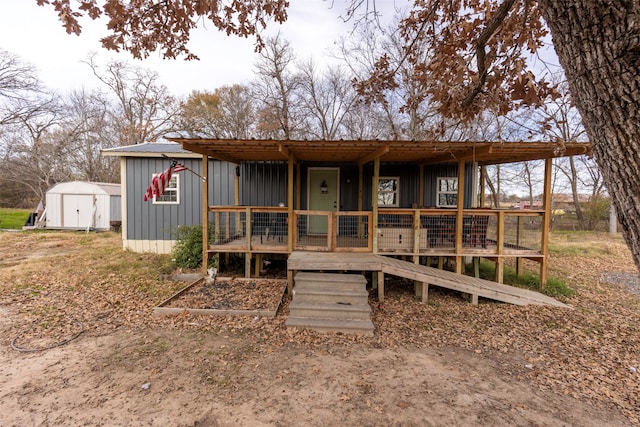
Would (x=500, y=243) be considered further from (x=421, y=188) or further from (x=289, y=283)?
(x=289, y=283)

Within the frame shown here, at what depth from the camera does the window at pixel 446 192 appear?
30.6 feet

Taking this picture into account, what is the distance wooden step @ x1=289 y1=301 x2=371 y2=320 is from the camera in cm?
483

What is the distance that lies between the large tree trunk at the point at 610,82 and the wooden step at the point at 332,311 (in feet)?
12.8

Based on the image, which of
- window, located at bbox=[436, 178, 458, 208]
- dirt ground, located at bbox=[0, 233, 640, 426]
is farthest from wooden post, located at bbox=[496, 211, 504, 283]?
window, located at bbox=[436, 178, 458, 208]

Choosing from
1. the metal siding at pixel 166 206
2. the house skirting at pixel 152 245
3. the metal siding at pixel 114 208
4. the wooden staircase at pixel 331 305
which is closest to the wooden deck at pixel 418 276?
the wooden staircase at pixel 331 305

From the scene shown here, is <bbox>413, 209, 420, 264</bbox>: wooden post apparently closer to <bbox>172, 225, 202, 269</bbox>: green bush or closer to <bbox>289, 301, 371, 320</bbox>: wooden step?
<bbox>289, 301, 371, 320</bbox>: wooden step

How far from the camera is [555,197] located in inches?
1020

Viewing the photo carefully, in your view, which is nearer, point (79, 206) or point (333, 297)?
point (333, 297)

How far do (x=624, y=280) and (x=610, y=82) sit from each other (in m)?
9.65

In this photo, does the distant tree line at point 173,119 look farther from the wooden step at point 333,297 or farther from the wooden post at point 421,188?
the wooden step at point 333,297

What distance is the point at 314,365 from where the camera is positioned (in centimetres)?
375

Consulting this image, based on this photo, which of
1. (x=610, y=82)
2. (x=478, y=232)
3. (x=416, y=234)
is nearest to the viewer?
(x=610, y=82)

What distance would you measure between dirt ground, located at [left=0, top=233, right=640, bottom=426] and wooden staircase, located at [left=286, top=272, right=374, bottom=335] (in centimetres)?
21

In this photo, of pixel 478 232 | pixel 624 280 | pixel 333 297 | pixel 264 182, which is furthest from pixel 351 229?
pixel 624 280
